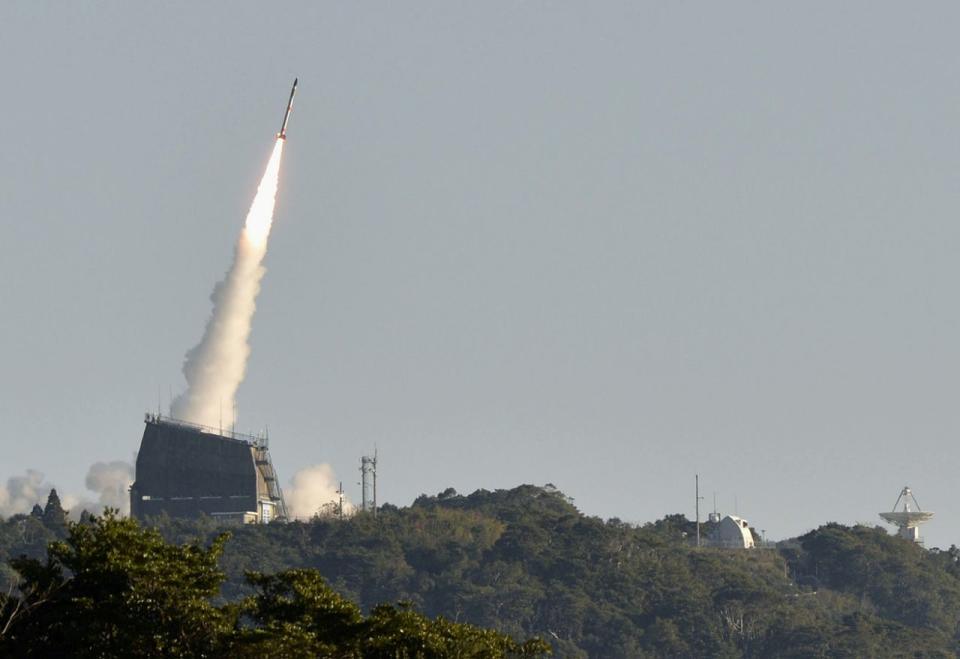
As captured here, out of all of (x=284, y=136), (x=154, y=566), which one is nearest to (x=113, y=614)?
(x=154, y=566)

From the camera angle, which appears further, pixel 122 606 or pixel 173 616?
pixel 122 606

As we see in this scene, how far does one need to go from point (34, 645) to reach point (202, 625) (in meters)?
6.44

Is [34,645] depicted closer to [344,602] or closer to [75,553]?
[75,553]

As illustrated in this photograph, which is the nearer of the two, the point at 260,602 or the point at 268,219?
the point at 260,602

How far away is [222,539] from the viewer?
289 ft

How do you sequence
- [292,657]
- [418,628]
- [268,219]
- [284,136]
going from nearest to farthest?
[292,657], [418,628], [284,136], [268,219]

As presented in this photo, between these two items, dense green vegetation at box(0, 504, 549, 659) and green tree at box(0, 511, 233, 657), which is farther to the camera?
green tree at box(0, 511, 233, 657)

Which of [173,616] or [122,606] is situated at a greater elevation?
[122,606]

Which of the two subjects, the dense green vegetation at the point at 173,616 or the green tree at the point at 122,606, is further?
the green tree at the point at 122,606

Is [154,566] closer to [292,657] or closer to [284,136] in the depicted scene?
[292,657]

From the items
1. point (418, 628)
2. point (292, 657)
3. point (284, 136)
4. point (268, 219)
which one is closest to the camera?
point (292, 657)

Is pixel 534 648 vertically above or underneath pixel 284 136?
underneath

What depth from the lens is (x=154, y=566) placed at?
8269 centimetres

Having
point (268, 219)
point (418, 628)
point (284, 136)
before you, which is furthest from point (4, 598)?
point (268, 219)
